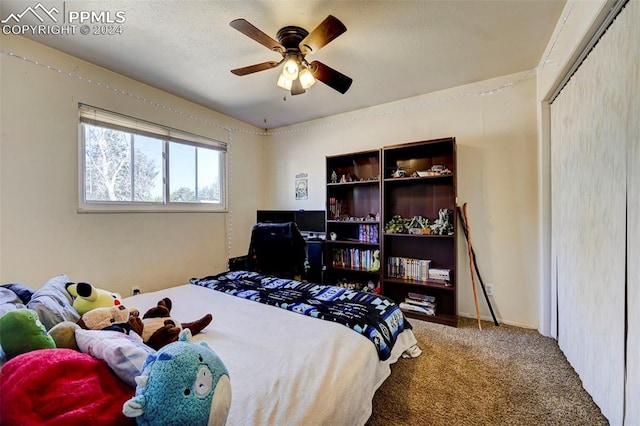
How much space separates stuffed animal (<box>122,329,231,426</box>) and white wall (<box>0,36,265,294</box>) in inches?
93.4

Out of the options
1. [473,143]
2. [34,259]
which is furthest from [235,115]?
[473,143]

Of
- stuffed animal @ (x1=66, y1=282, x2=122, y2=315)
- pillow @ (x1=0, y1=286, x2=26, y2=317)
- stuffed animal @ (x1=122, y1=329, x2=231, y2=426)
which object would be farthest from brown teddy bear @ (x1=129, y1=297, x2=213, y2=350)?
Answer: stuffed animal @ (x1=122, y1=329, x2=231, y2=426)

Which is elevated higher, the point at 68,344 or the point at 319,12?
the point at 319,12

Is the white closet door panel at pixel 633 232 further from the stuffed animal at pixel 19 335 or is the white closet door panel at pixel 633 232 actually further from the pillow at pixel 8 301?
the pillow at pixel 8 301

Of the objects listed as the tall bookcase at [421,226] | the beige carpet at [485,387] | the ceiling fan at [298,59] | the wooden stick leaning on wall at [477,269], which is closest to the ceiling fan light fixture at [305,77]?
the ceiling fan at [298,59]

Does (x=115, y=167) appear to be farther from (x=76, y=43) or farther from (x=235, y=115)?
(x=235, y=115)

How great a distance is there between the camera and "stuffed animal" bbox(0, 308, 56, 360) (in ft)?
2.57

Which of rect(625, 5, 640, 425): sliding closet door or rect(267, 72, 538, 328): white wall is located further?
rect(267, 72, 538, 328): white wall

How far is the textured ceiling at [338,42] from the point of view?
6.13 ft

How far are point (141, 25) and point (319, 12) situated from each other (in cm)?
133

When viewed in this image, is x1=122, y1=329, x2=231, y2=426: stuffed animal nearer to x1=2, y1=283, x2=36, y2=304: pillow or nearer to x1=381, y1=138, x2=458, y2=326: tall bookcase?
x1=2, y1=283, x2=36, y2=304: pillow

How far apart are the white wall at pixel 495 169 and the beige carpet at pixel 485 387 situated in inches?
22.1

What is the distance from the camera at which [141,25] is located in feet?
6.63

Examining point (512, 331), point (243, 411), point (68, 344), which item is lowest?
point (512, 331)
